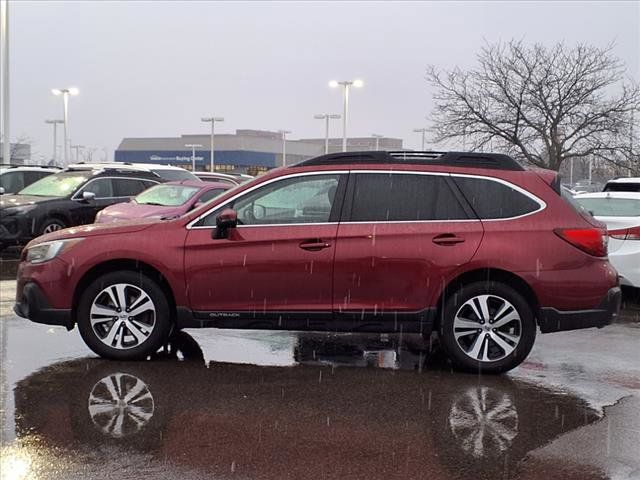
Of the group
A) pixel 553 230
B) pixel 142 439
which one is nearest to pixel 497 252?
pixel 553 230

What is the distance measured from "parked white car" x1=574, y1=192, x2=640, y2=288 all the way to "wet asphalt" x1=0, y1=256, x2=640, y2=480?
2.23 m

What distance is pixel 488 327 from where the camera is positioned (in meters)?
5.79

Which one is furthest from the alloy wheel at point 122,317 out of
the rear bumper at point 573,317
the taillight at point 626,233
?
the taillight at point 626,233

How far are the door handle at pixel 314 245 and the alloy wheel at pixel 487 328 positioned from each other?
1215 mm

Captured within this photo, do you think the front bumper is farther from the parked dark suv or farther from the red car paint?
the parked dark suv

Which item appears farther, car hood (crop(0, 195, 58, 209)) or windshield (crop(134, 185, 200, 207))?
car hood (crop(0, 195, 58, 209))

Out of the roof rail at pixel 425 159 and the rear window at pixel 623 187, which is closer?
the roof rail at pixel 425 159

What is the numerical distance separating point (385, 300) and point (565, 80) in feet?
69.0

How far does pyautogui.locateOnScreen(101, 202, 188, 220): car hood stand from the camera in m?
11.9

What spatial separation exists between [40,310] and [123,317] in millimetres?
710

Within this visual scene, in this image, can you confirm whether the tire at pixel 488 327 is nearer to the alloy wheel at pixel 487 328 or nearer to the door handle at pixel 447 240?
the alloy wheel at pixel 487 328

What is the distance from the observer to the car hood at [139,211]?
11859 millimetres

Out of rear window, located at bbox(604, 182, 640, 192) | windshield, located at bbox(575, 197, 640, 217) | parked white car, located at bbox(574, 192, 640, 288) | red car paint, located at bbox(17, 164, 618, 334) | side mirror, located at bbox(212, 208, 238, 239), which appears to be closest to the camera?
red car paint, located at bbox(17, 164, 618, 334)

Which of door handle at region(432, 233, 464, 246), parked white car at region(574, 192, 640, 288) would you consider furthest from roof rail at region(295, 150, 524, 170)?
parked white car at region(574, 192, 640, 288)
